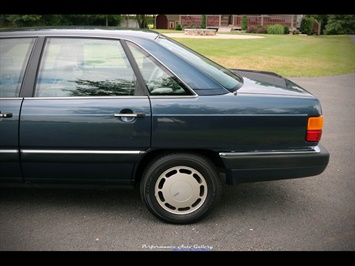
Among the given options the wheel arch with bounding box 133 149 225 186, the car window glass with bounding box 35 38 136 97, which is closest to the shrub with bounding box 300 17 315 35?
the wheel arch with bounding box 133 149 225 186

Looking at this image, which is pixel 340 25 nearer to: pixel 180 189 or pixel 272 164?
pixel 272 164

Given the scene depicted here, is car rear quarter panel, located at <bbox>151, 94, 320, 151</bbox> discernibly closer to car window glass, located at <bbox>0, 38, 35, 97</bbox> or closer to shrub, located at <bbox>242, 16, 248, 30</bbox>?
car window glass, located at <bbox>0, 38, 35, 97</bbox>

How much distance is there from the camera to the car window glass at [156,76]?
3.32m

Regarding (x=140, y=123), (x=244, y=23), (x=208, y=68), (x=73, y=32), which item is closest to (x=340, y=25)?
(x=244, y=23)

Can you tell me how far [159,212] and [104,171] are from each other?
59cm

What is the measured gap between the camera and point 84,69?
3.41 m

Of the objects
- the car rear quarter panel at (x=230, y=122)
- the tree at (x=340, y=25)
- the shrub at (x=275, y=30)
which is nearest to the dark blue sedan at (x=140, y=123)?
the car rear quarter panel at (x=230, y=122)

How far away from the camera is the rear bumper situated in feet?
10.9

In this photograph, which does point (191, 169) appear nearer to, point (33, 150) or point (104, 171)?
point (104, 171)

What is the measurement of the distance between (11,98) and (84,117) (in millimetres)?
655

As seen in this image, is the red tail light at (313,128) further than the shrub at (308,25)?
No

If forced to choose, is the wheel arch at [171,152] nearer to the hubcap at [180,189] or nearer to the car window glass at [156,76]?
the hubcap at [180,189]

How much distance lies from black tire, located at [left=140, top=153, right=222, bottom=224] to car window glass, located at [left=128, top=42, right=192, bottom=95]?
0.54 m
